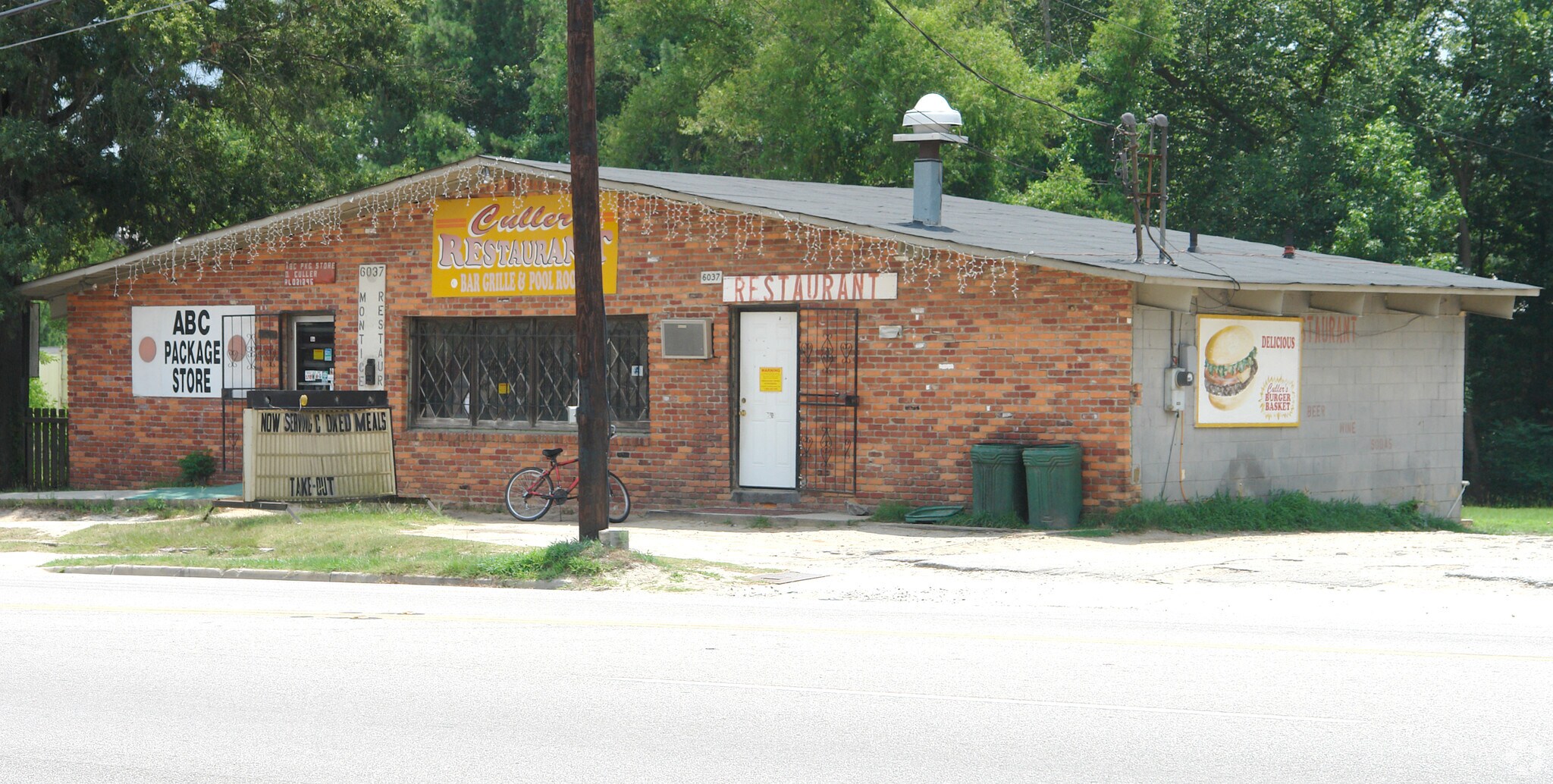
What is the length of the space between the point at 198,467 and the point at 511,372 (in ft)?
15.9

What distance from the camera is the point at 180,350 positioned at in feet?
72.4

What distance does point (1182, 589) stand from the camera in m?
12.7

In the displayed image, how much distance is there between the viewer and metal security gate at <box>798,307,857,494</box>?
18.2 metres

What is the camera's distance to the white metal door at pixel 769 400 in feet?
61.3

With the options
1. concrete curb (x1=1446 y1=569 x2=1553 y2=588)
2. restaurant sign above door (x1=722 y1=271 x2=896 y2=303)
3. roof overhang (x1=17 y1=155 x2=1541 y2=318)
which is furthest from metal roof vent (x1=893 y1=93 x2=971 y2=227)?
concrete curb (x1=1446 y1=569 x2=1553 y2=588)

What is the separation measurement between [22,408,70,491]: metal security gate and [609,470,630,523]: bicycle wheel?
32.3 ft

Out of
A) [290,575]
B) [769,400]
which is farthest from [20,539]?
[769,400]

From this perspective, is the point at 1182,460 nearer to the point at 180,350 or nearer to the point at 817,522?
the point at 817,522

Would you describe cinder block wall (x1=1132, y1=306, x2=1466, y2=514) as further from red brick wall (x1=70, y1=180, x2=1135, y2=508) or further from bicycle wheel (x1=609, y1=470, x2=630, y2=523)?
bicycle wheel (x1=609, y1=470, x2=630, y2=523)

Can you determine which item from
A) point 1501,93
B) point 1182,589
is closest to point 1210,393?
point 1182,589

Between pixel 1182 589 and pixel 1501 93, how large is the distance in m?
28.0

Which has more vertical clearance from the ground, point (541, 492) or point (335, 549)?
point (541, 492)

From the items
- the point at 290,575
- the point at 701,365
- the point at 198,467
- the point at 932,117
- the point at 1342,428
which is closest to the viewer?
the point at 290,575

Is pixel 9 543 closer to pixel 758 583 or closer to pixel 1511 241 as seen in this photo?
pixel 758 583
